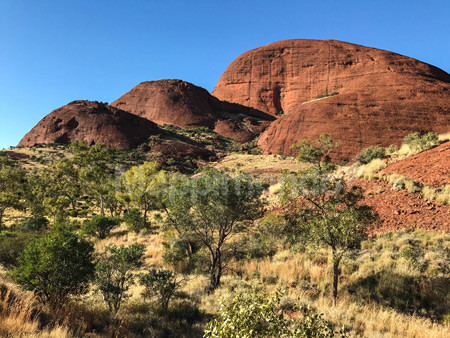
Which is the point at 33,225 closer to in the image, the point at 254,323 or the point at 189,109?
the point at 254,323

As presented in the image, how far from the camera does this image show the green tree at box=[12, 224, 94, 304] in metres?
5.59

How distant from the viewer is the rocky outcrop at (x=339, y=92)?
3691 centimetres

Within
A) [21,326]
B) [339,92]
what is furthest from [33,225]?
[339,92]

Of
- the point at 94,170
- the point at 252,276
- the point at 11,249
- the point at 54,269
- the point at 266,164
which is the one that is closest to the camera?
the point at 54,269

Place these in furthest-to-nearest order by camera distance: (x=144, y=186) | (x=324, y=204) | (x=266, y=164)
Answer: (x=266, y=164), (x=144, y=186), (x=324, y=204)

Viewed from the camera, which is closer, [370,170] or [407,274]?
[407,274]

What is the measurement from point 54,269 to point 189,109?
75278 millimetres

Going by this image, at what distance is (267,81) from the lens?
82.1 m

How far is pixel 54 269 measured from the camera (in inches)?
227

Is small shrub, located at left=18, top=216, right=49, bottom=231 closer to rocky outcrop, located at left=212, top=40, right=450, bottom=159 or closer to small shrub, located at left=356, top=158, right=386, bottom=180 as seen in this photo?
small shrub, located at left=356, top=158, right=386, bottom=180

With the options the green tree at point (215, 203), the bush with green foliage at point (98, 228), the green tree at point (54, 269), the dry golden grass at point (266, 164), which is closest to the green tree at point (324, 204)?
the green tree at point (215, 203)

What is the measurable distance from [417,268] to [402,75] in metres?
54.3

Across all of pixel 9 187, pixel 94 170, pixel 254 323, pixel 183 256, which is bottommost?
pixel 183 256

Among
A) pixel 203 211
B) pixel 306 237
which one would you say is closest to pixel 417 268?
pixel 306 237
